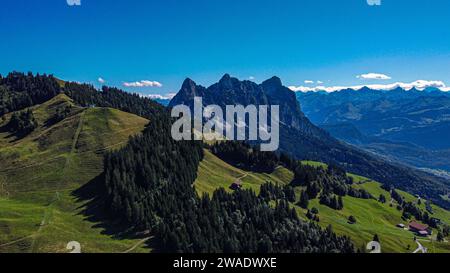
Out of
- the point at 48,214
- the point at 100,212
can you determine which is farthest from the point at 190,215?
the point at 48,214

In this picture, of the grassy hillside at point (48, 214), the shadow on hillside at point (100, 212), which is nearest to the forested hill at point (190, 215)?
the shadow on hillside at point (100, 212)

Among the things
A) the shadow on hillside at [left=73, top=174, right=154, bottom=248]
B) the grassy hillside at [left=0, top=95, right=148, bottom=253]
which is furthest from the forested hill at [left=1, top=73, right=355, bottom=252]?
the grassy hillside at [left=0, top=95, right=148, bottom=253]

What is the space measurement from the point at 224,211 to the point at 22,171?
4234 inches

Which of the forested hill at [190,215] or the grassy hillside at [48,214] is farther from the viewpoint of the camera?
the forested hill at [190,215]

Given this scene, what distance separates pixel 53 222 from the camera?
146375mm

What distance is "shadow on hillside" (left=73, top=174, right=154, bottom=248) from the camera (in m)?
146

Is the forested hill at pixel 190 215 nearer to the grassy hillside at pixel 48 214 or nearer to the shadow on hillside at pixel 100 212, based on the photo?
the shadow on hillside at pixel 100 212

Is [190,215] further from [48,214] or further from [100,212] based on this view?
[48,214]

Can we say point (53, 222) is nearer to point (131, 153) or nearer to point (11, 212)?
point (11, 212)

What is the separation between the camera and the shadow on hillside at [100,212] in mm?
146000
